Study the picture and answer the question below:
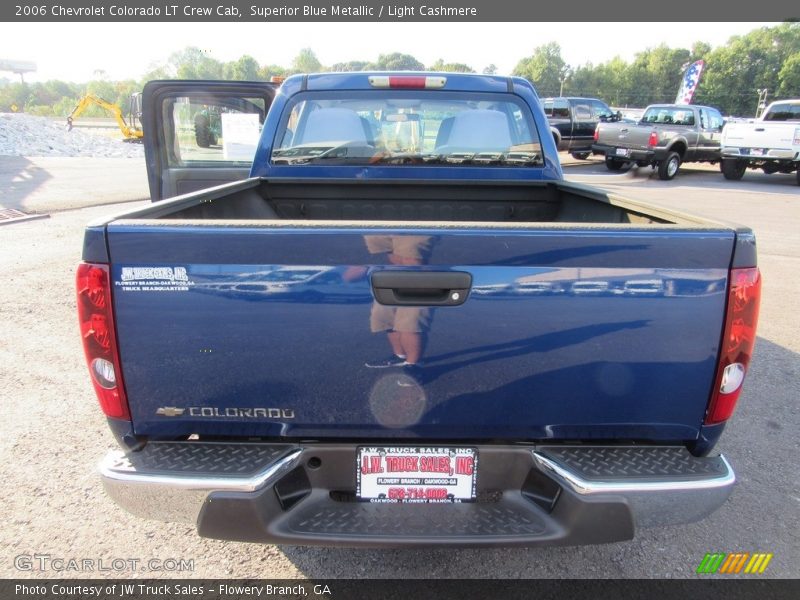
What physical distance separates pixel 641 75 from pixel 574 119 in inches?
3627

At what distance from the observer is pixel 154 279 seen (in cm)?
163

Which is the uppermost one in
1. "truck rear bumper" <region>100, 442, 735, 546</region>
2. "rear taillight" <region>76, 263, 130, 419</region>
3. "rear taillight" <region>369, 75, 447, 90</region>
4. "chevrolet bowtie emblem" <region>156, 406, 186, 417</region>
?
"rear taillight" <region>369, 75, 447, 90</region>

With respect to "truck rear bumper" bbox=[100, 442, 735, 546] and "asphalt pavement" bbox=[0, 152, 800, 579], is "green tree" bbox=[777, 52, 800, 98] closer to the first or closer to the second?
"asphalt pavement" bbox=[0, 152, 800, 579]

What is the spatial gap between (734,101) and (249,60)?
273 feet

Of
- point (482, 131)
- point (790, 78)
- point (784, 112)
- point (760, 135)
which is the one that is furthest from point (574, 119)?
point (790, 78)

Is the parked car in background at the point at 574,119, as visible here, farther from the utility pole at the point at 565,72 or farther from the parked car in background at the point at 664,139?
the utility pole at the point at 565,72

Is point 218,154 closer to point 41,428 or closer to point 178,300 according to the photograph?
point 41,428

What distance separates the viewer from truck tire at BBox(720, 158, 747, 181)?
54.5 ft

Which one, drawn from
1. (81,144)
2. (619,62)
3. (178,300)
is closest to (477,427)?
(178,300)

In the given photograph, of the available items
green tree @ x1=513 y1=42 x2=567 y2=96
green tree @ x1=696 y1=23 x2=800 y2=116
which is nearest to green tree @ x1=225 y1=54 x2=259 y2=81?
green tree @ x1=513 y1=42 x2=567 y2=96

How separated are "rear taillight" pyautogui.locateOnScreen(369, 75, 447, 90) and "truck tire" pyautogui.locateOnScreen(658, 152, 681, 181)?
15.2 meters

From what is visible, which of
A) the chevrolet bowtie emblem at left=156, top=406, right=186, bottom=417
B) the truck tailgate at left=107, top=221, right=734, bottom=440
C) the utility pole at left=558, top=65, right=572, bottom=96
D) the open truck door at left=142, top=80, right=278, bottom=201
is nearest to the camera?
the truck tailgate at left=107, top=221, right=734, bottom=440

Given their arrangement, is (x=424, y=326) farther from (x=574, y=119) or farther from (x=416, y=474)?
(x=574, y=119)

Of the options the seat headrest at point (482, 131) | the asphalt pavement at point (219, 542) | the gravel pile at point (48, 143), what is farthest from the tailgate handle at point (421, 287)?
the gravel pile at point (48, 143)
